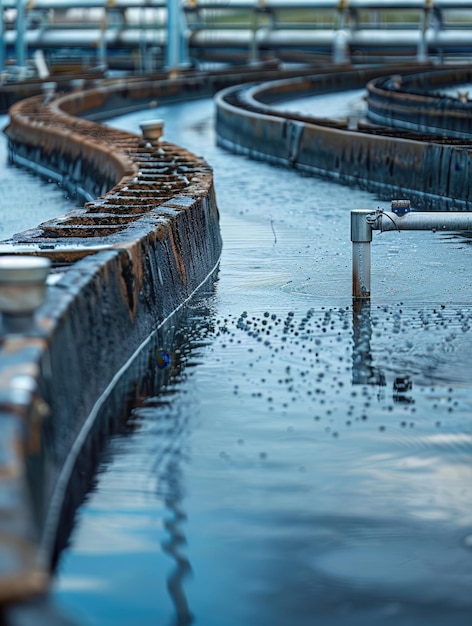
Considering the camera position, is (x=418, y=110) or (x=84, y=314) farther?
(x=418, y=110)

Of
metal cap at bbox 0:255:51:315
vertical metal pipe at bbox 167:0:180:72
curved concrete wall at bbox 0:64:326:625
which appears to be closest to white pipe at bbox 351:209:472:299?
curved concrete wall at bbox 0:64:326:625

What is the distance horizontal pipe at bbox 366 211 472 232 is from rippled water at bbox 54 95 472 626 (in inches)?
21.8

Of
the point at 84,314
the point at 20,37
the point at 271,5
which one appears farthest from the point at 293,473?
the point at 271,5

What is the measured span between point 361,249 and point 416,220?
398 millimetres

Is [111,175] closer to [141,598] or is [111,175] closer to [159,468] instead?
[159,468]

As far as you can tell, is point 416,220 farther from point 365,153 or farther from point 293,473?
point 365,153

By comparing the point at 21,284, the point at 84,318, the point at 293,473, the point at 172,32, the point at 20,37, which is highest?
the point at 21,284

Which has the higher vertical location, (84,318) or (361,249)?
(84,318)

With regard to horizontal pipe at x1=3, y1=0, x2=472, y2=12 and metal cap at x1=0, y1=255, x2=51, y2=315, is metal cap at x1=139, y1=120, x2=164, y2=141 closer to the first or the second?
metal cap at x1=0, y1=255, x2=51, y2=315

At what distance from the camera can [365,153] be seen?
62.6 feet

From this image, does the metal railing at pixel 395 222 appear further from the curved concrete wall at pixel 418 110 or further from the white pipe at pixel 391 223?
the curved concrete wall at pixel 418 110

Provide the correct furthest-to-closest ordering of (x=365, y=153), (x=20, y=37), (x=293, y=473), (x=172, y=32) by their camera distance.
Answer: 1. (x=20, y=37)
2. (x=172, y=32)
3. (x=365, y=153)
4. (x=293, y=473)

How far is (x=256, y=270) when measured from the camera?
1162 cm

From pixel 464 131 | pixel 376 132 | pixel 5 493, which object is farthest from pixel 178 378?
pixel 464 131
